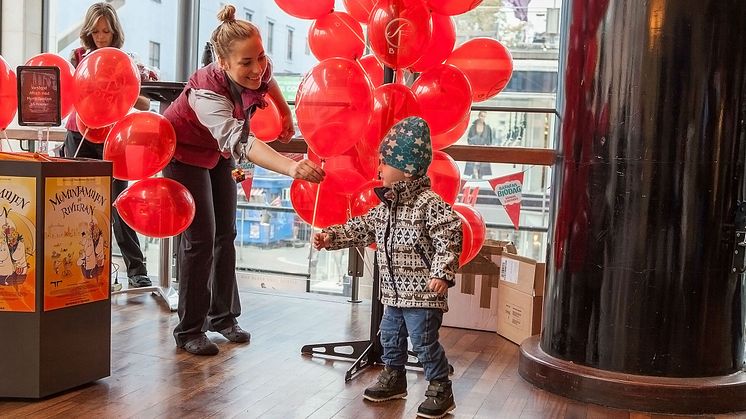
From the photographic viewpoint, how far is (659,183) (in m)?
2.73

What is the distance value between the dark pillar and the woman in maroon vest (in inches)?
40.0

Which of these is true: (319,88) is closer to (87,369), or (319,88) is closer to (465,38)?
(87,369)

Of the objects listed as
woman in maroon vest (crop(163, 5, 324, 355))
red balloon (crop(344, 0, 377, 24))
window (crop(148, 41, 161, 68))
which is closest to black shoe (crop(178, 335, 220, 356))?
woman in maroon vest (crop(163, 5, 324, 355))

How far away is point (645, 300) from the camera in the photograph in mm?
2771

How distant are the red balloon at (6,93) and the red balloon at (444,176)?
1.58 metres

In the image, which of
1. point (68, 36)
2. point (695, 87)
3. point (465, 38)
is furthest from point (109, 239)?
point (68, 36)

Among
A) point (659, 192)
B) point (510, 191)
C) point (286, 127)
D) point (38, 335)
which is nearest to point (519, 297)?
point (510, 191)

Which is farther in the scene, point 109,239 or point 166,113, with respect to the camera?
point 166,113

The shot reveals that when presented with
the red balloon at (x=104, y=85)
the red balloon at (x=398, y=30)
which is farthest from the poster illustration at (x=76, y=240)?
the red balloon at (x=398, y=30)

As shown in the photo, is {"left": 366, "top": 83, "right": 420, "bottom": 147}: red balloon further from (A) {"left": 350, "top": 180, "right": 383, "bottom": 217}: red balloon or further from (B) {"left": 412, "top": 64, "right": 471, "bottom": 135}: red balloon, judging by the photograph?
(A) {"left": 350, "top": 180, "right": 383, "bottom": 217}: red balloon

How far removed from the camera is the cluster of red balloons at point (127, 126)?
9.62 feet

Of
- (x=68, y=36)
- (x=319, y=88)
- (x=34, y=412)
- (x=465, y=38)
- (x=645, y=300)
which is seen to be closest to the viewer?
(x=34, y=412)

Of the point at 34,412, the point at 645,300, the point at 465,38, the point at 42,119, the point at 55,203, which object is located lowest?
the point at 34,412

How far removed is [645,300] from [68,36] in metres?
4.39
